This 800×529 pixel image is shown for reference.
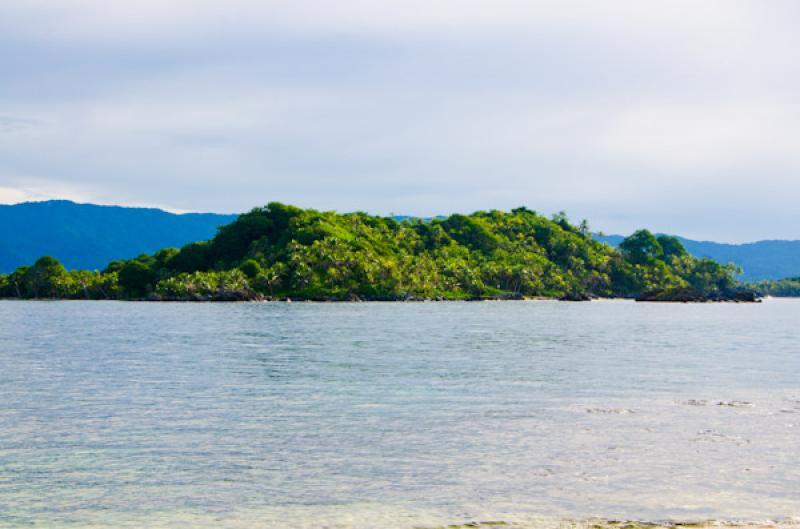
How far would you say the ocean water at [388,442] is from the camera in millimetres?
18156

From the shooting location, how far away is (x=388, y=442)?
25.8m

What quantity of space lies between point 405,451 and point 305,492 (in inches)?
216

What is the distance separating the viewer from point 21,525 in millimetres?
16781

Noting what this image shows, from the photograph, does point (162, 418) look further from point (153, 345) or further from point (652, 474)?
point (153, 345)

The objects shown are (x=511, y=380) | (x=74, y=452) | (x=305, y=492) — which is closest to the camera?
(x=305, y=492)

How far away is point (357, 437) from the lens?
26.7 m

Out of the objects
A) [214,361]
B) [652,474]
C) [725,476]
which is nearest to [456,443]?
[652,474]

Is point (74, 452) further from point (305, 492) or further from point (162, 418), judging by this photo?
point (305, 492)

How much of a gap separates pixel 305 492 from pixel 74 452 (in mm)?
8804

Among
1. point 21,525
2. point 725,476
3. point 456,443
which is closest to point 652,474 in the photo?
point 725,476

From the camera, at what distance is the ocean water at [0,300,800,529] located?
59.6 ft

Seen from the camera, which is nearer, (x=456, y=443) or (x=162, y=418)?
(x=456, y=443)

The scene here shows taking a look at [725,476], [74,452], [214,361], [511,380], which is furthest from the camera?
[214,361]

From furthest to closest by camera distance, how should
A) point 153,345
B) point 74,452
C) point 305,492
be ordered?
point 153,345 < point 74,452 < point 305,492
